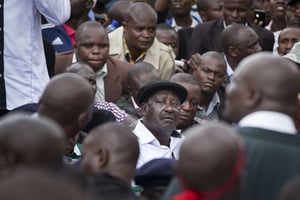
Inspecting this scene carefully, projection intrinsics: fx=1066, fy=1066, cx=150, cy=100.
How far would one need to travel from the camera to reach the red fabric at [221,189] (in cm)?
421

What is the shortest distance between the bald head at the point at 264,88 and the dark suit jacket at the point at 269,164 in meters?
0.15

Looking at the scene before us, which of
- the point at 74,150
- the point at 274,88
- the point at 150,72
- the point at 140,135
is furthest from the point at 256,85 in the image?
the point at 150,72

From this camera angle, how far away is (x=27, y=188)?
3.40 metres

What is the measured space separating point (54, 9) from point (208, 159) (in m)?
3.45

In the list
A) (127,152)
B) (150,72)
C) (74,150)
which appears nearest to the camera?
(127,152)

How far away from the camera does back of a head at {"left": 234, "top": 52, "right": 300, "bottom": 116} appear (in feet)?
15.5

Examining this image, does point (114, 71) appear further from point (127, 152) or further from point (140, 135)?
point (127, 152)

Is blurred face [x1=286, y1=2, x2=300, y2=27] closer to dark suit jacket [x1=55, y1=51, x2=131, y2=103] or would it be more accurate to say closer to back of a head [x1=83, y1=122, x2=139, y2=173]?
dark suit jacket [x1=55, y1=51, x2=131, y2=103]

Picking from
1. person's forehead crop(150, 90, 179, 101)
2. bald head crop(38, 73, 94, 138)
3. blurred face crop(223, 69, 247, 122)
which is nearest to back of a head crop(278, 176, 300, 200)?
blurred face crop(223, 69, 247, 122)

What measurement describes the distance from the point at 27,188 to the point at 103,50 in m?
5.80

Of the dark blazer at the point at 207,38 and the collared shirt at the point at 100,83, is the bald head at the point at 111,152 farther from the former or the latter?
the dark blazer at the point at 207,38

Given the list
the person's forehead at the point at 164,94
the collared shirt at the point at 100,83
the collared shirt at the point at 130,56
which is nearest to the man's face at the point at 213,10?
the collared shirt at the point at 130,56

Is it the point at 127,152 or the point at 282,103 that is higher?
the point at 282,103

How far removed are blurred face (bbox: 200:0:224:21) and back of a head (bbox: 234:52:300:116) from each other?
789 centimetres
